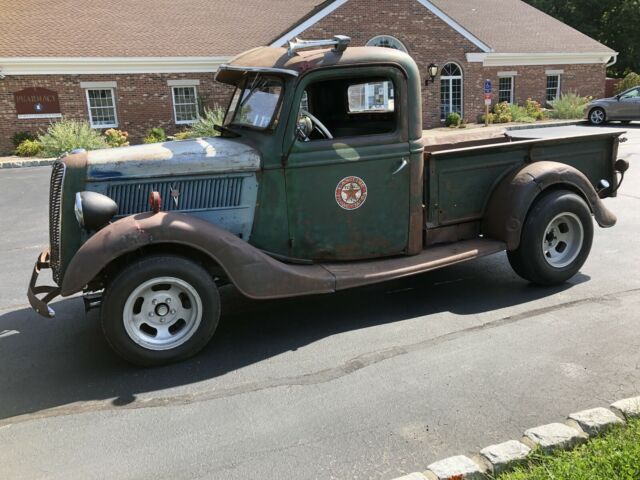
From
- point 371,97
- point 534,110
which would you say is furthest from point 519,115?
point 371,97

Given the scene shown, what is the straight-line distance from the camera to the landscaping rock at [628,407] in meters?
3.24

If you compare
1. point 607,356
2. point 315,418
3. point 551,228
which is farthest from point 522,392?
point 551,228

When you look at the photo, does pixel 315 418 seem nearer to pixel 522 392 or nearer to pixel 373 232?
pixel 522 392

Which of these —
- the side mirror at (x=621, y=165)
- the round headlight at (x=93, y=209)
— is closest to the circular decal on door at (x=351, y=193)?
the round headlight at (x=93, y=209)

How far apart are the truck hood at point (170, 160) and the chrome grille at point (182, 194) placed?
0.08 m

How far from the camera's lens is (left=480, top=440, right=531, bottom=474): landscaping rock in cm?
290

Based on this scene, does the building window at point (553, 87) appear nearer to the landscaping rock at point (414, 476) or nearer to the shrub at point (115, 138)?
the shrub at point (115, 138)

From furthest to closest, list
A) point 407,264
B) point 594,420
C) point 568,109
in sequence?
point 568,109
point 407,264
point 594,420

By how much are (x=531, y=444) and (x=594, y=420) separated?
1.37ft

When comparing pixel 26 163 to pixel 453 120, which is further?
pixel 453 120

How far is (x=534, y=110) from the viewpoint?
2673 cm

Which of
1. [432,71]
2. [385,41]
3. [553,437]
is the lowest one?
[553,437]

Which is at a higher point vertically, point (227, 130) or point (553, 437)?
point (227, 130)

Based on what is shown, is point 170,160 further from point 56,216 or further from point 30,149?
point 30,149
